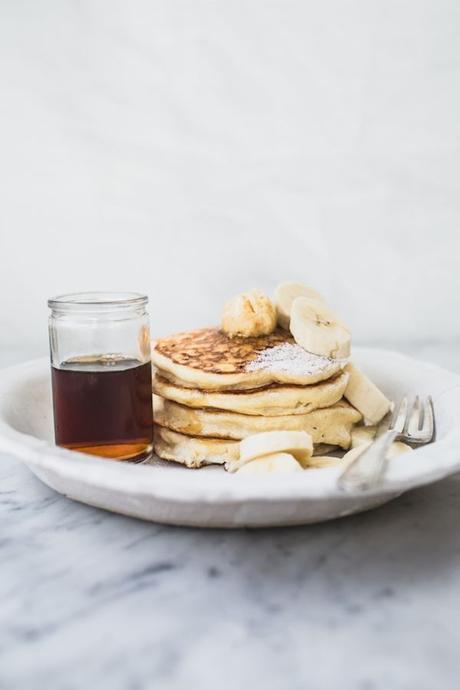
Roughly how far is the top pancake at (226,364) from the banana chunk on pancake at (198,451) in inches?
4.5

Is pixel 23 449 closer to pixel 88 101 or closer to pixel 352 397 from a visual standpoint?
pixel 352 397

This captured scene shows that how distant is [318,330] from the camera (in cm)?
163

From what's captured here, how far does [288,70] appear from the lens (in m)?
2.86

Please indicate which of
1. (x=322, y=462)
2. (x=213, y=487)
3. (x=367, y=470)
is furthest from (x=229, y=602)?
(x=322, y=462)

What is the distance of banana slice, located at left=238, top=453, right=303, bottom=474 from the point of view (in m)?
1.30

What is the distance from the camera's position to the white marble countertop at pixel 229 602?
3.06 ft

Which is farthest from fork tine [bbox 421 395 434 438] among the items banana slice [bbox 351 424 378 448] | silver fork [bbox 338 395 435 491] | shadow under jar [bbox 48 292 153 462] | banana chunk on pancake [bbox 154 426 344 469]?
shadow under jar [bbox 48 292 153 462]

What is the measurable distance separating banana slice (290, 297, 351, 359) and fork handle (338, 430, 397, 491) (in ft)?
1.36

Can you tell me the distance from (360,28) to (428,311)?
1.11m

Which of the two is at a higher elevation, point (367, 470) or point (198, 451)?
point (367, 470)

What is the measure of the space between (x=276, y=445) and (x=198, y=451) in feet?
0.90

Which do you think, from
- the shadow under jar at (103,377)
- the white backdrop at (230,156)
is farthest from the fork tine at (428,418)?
the white backdrop at (230,156)

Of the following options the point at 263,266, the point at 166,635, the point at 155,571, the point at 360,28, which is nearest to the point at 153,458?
the point at 155,571

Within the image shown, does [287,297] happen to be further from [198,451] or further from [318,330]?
[198,451]
